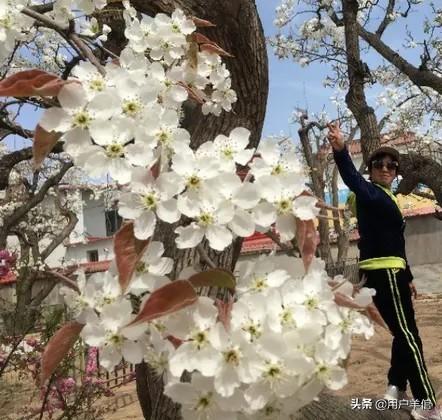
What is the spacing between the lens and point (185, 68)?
1.28m

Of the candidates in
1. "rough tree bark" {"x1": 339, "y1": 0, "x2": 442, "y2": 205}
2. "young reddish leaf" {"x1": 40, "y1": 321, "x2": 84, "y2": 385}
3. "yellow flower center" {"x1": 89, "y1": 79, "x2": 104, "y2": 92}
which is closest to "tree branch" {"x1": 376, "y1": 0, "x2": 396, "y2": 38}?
"rough tree bark" {"x1": 339, "y1": 0, "x2": 442, "y2": 205}

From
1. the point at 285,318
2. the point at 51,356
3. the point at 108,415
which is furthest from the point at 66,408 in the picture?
the point at 285,318

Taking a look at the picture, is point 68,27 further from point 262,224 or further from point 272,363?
point 272,363

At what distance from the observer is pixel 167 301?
2.42ft

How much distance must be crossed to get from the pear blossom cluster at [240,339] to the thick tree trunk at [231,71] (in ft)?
2.66

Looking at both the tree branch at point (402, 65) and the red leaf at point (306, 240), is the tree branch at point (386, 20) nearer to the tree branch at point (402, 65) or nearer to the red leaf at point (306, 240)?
the tree branch at point (402, 65)

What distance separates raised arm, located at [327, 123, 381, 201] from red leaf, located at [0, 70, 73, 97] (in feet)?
5.51

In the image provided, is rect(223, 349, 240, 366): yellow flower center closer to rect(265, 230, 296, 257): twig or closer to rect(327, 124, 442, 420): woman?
rect(265, 230, 296, 257): twig

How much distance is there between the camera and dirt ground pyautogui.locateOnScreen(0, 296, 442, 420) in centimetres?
572

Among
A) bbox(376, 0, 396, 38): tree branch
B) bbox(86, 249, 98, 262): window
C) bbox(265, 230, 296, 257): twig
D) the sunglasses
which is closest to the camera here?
bbox(265, 230, 296, 257): twig

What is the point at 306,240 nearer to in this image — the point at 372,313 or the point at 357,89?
the point at 372,313

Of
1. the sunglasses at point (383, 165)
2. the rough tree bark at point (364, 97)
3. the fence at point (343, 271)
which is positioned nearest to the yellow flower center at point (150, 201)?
the fence at point (343, 271)

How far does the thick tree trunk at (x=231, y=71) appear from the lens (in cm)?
176

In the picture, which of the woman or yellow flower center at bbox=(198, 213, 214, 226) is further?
the woman
